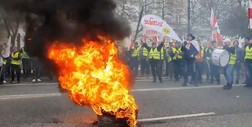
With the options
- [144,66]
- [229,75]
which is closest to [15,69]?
[144,66]

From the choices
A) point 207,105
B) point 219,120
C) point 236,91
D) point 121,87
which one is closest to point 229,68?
point 236,91

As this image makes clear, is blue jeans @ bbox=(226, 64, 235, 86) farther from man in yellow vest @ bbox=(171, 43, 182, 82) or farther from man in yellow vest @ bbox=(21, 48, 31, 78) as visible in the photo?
man in yellow vest @ bbox=(21, 48, 31, 78)

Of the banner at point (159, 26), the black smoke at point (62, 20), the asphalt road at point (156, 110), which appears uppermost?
the banner at point (159, 26)

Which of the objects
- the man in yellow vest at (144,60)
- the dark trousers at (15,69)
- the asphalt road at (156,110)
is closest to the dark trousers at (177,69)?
the man in yellow vest at (144,60)

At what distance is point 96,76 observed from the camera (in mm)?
6762

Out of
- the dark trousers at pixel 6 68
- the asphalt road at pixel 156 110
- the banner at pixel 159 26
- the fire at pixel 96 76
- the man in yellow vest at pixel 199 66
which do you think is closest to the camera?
the fire at pixel 96 76

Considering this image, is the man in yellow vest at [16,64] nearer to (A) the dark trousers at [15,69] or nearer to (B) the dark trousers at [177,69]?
(A) the dark trousers at [15,69]

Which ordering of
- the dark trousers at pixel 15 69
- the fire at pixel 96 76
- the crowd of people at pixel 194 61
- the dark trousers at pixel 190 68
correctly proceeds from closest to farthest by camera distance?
the fire at pixel 96 76, the crowd of people at pixel 194 61, the dark trousers at pixel 190 68, the dark trousers at pixel 15 69

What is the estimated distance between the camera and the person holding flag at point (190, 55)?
1422 centimetres

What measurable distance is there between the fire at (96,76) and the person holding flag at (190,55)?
751 cm

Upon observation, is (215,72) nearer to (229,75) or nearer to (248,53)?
(248,53)

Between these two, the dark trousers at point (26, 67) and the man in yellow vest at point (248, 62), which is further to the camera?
the dark trousers at point (26, 67)

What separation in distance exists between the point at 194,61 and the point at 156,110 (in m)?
6.36

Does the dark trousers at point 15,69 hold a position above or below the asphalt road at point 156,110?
above
